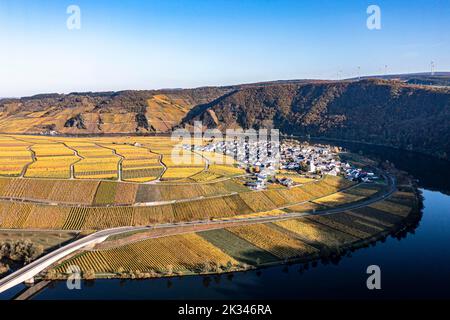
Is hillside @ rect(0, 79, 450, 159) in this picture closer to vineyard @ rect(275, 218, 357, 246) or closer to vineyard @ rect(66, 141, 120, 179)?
vineyard @ rect(66, 141, 120, 179)

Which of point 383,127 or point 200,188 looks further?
point 383,127

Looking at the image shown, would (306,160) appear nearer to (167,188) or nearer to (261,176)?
(261,176)

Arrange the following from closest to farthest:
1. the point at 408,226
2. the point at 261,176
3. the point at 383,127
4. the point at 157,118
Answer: the point at 408,226 < the point at 261,176 < the point at 383,127 < the point at 157,118

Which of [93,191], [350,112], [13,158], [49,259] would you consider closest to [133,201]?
[93,191]

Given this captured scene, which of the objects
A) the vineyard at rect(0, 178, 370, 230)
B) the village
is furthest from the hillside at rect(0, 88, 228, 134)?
the vineyard at rect(0, 178, 370, 230)

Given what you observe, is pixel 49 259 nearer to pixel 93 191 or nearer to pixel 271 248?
pixel 93 191
